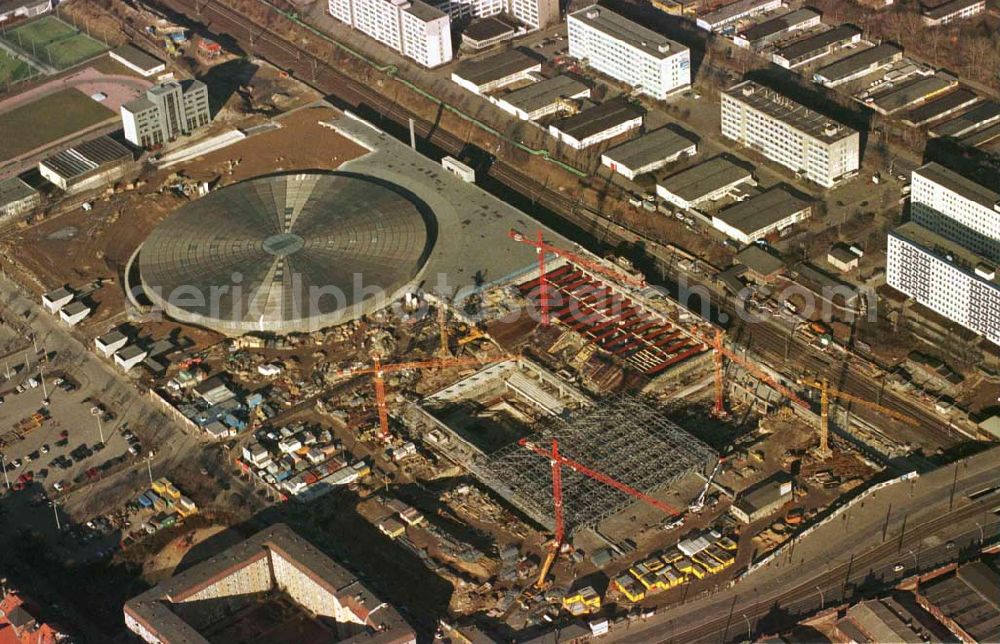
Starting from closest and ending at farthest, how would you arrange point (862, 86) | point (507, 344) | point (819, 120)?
point (507, 344) → point (819, 120) → point (862, 86)

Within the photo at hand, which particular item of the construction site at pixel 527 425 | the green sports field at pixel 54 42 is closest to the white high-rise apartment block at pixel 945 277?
the construction site at pixel 527 425

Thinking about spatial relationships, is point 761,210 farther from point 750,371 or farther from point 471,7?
point 471,7

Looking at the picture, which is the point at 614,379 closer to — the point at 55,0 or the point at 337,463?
the point at 337,463

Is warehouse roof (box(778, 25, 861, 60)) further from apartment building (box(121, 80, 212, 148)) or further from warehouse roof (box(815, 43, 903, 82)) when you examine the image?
apartment building (box(121, 80, 212, 148))

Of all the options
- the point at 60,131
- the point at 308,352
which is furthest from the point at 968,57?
the point at 60,131

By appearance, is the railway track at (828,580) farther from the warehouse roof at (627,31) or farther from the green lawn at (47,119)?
the green lawn at (47,119)
